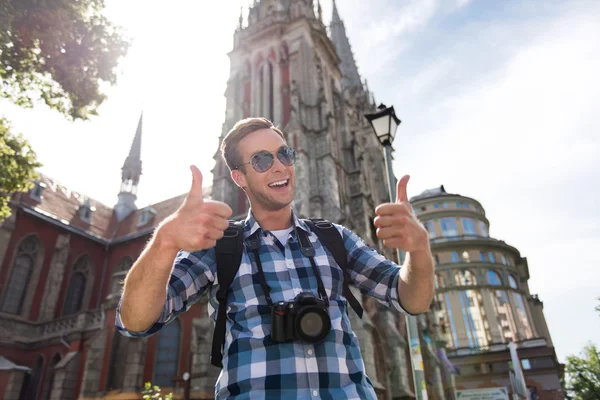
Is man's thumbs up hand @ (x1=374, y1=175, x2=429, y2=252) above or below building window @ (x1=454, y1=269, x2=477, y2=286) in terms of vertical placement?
below

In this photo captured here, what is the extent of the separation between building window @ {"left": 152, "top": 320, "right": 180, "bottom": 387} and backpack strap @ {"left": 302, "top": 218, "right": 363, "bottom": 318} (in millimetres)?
15440

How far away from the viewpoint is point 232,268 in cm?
185

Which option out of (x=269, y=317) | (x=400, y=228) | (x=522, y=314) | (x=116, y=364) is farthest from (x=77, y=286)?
(x=522, y=314)

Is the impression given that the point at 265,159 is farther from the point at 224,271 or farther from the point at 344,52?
the point at 344,52

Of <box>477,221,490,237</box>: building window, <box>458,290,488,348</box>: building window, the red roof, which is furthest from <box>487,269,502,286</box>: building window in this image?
the red roof

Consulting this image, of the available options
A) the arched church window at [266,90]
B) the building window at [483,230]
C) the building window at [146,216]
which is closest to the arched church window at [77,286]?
the building window at [146,216]

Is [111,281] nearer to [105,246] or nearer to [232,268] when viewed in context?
[105,246]

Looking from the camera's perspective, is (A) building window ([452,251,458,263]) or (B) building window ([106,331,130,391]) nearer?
(B) building window ([106,331,130,391])

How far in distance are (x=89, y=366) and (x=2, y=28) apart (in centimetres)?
1286

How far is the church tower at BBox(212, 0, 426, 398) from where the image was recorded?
17484 millimetres

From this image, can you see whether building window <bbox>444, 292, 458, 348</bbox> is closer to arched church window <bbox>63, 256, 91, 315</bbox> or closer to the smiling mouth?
arched church window <bbox>63, 256, 91, 315</bbox>

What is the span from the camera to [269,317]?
1.71 metres

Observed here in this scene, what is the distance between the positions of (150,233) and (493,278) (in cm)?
3397

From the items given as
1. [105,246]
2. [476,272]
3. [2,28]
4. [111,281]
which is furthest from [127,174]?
[476,272]
